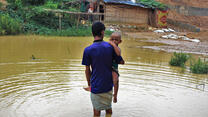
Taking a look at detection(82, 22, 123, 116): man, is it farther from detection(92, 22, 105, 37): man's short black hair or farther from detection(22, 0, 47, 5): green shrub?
detection(22, 0, 47, 5): green shrub

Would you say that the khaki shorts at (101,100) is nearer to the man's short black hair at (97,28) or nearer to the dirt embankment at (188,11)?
the man's short black hair at (97,28)

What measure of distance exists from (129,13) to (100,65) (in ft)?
78.0

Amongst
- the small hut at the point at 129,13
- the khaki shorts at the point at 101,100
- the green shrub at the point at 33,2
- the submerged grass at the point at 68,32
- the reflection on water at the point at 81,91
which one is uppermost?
the green shrub at the point at 33,2

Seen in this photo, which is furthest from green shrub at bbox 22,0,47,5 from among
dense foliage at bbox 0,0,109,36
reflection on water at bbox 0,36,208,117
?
reflection on water at bbox 0,36,208,117

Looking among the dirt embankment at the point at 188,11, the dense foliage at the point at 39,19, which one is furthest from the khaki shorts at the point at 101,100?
the dirt embankment at the point at 188,11

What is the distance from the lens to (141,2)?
27062 mm

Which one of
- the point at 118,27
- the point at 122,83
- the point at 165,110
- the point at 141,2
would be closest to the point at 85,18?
the point at 118,27

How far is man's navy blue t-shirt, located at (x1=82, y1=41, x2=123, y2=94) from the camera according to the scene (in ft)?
11.2

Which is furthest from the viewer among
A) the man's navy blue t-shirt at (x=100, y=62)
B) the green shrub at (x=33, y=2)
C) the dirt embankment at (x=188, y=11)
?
the dirt embankment at (x=188, y=11)

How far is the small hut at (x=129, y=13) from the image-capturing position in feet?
84.5

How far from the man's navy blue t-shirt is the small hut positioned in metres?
22.0

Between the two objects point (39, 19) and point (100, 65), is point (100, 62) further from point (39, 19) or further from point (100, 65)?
point (39, 19)

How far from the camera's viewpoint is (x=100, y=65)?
11.4 feet

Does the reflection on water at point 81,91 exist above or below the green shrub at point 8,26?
below
